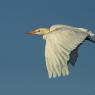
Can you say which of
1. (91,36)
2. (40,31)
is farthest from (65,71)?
(40,31)

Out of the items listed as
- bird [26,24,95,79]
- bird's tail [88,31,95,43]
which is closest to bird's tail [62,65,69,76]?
bird [26,24,95,79]

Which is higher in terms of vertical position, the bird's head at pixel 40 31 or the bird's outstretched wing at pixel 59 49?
the bird's head at pixel 40 31

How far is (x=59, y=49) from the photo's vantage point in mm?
8047

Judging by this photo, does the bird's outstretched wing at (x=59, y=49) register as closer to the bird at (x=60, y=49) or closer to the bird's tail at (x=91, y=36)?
the bird at (x=60, y=49)

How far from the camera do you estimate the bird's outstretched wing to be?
7.55m

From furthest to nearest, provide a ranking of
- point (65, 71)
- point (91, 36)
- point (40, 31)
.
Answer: point (40, 31)
point (91, 36)
point (65, 71)

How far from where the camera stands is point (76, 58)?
12.2m

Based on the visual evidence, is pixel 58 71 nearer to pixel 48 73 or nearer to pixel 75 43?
pixel 48 73

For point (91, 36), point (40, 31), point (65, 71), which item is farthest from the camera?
point (40, 31)

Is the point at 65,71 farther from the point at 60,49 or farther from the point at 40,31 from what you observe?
the point at 40,31

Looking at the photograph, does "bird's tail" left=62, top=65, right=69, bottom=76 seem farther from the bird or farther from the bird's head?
the bird's head

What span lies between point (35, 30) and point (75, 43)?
5.98 m

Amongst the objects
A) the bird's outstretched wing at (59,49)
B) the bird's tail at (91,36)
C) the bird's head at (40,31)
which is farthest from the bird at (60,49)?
the bird's head at (40,31)

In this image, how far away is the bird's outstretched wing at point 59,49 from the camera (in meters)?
7.55
